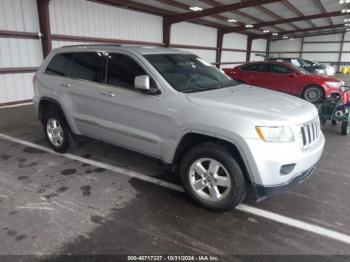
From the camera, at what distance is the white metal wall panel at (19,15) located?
8684 millimetres

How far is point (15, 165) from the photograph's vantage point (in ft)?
14.6

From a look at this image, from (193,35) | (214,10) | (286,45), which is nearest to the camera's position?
(214,10)

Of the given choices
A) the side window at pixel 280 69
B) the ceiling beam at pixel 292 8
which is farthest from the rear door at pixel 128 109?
the ceiling beam at pixel 292 8

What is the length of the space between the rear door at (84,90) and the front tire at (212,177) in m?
1.71

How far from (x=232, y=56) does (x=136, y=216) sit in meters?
23.3

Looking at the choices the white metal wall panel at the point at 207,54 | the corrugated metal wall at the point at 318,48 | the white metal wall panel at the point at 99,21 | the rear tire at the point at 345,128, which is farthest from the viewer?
the corrugated metal wall at the point at 318,48

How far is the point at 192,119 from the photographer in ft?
10.2

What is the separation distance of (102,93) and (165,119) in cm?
Result: 116

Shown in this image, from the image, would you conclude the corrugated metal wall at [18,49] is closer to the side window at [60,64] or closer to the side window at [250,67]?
the side window at [60,64]

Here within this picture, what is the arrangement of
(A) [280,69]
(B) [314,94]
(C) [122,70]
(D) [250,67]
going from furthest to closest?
1. (D) [250,67]
2. (A) [280,69]
3. (B) [314,94]
4. (C) [122,70]

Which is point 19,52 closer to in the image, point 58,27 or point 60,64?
point 58,27

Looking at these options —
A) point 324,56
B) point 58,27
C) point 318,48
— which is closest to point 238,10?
point 58,27

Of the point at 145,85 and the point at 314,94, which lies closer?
the point at 145,85

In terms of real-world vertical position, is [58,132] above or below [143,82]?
below
